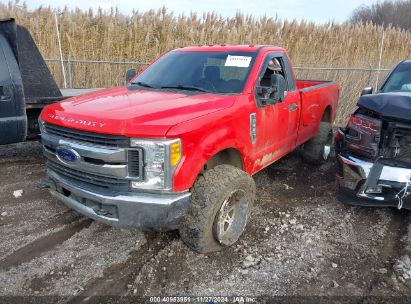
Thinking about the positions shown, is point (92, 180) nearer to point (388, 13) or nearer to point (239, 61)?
point (239, 61)

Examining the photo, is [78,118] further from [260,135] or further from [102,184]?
[260,135]

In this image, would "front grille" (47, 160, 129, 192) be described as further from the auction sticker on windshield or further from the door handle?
the door handle

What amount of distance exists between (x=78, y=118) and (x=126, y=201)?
0.83m

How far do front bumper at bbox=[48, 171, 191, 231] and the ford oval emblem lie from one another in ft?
0.92

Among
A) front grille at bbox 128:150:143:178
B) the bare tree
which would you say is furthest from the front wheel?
the bare tree

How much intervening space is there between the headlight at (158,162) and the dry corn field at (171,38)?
850 cm

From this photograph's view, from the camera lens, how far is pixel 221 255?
10.9 ft

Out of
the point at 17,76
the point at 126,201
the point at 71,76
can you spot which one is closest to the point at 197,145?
the point at 126,201

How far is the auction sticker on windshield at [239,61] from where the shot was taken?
4.09m

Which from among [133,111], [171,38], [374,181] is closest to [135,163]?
[133,111]

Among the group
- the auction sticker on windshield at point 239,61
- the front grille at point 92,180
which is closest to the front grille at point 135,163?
the front grille at point 92,180

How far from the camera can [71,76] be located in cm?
1055

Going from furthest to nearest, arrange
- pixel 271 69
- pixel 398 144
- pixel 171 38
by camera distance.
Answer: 1. pixel 171 38
2. pixel 271 69
3. pixel 398 144

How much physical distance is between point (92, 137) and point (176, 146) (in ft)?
2.32
